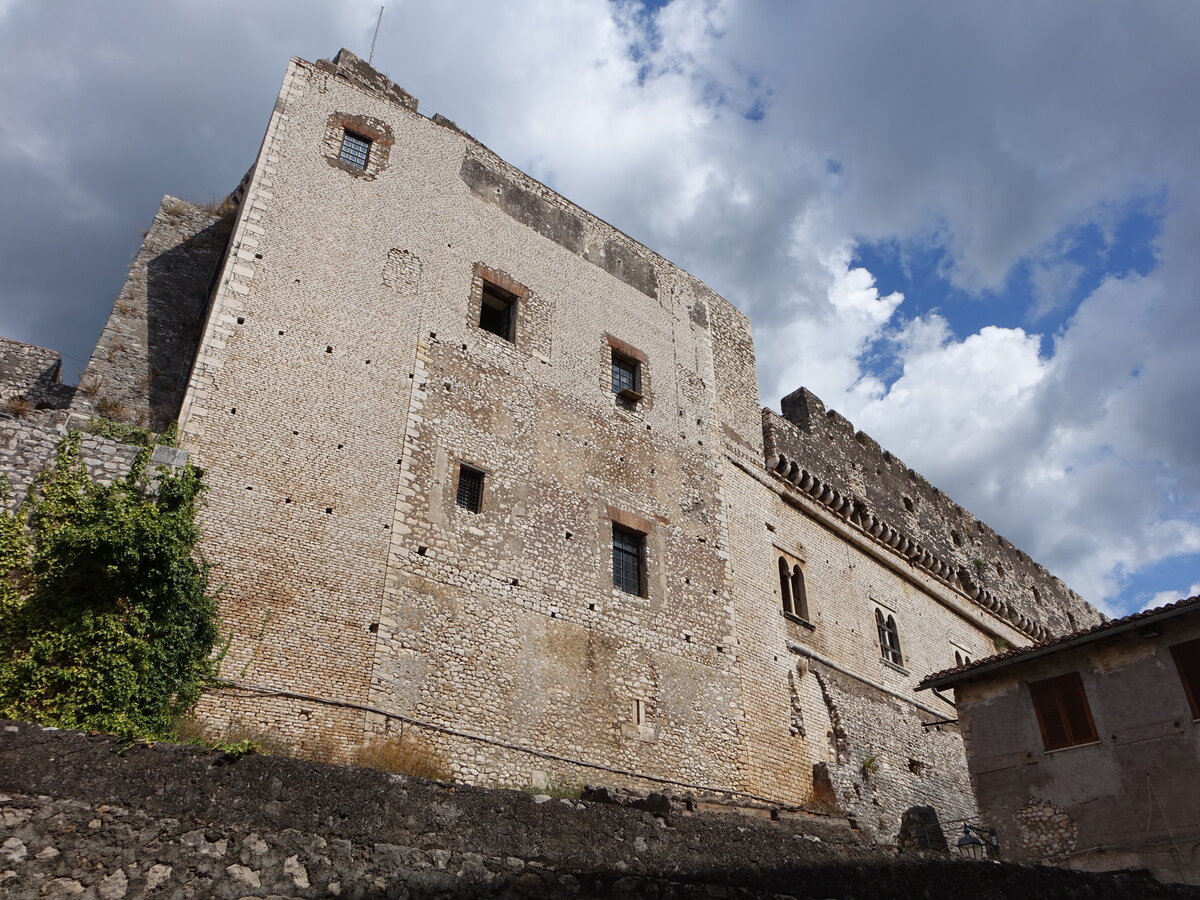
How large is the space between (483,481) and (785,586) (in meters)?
8.33

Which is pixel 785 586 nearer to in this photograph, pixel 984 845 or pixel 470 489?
pixel 984 845

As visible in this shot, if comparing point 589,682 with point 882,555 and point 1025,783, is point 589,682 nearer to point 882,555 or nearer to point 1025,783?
point 1025,783

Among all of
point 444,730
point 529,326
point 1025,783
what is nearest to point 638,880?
point 444,730

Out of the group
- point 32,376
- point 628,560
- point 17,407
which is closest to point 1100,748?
point 628,560

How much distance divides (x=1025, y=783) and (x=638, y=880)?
925cm

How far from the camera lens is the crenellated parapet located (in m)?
23.2

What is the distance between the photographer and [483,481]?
614 inches

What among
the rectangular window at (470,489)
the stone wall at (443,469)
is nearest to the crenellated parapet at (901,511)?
the stone wall at (443,469)

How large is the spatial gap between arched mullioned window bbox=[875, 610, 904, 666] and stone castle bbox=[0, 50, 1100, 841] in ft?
0.52

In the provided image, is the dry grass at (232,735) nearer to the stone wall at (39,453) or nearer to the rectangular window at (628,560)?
the stone wall at (39,453)

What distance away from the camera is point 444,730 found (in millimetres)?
12969

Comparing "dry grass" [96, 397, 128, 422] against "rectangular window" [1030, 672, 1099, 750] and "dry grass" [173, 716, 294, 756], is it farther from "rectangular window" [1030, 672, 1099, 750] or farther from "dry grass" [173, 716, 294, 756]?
"rectangular window" [1030, 672, 1099, 750]

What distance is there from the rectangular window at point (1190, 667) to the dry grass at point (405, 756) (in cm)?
1045

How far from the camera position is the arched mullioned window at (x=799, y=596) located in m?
20.5
